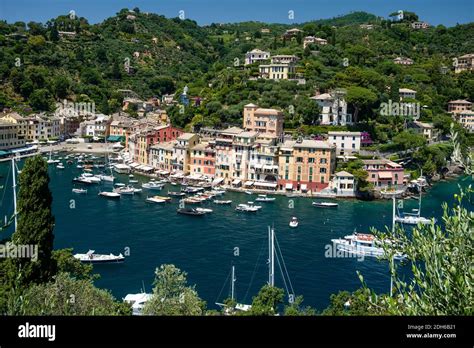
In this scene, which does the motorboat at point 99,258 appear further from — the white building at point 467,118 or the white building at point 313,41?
the white building at point 313,41

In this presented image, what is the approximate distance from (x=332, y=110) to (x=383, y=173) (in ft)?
13.3

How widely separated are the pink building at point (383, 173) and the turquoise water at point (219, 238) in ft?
2.71

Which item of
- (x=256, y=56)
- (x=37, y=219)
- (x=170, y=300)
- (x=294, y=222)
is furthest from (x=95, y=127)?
(x=170, y=300)

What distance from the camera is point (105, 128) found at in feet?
65.7

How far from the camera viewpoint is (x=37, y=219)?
498 cm

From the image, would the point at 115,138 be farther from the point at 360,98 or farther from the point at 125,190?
the point at 360,98

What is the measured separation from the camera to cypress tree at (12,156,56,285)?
4668 millimetres

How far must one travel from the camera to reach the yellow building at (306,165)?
1391cm

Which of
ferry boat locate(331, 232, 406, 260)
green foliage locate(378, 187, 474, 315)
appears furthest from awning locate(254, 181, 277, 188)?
green foliage locate(378, 187, 474, 315)

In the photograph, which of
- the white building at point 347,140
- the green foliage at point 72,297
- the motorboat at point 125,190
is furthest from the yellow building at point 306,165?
the green foliage at point 72,297

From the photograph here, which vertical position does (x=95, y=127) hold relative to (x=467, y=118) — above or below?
below

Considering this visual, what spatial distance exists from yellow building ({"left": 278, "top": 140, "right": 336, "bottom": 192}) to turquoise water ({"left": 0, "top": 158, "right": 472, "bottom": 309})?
0.86 meters

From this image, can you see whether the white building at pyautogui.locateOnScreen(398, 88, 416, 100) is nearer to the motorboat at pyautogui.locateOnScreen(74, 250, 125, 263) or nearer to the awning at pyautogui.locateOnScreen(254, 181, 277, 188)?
the awning at pyautogui.locateOnScreen(254, 181, 277, 188)
